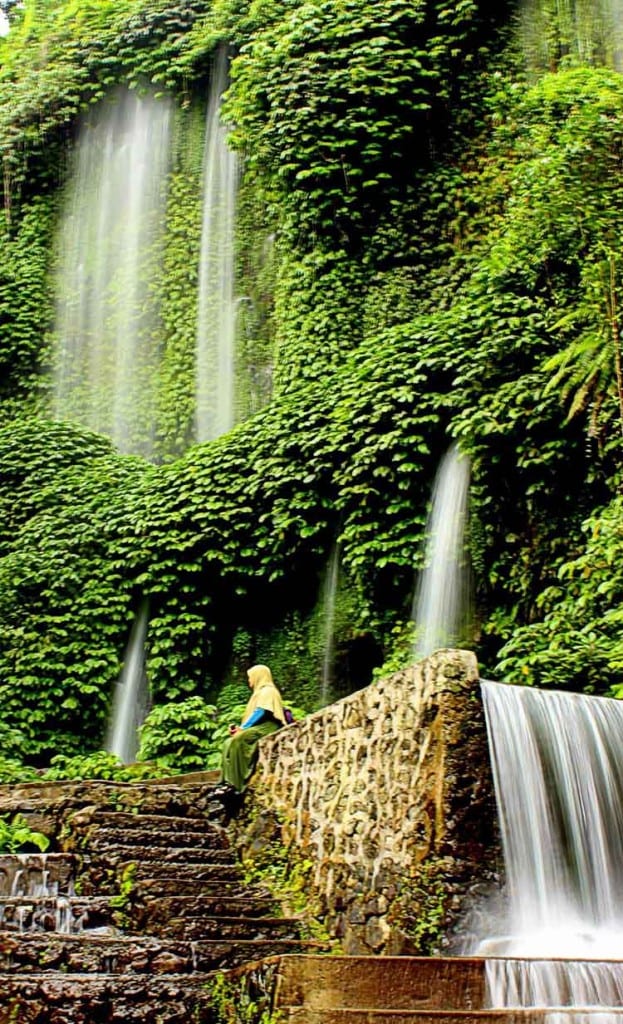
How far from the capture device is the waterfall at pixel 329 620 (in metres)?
15.5

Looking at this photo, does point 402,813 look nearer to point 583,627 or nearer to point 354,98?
point 583,627

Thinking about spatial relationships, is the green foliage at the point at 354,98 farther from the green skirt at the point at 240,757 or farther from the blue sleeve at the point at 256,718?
the green skirt at the point at 240,757

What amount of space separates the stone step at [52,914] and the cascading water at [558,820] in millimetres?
2675

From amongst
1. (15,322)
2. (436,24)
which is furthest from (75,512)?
(436,24)

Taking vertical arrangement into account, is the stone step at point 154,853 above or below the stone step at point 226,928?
above

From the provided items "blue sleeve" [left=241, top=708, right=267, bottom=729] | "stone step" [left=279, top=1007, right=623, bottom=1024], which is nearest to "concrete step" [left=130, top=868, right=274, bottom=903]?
"blue sleeve" [left=241, top=708, right=267, bottom=729]

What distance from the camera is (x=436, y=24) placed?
18844 millimetres

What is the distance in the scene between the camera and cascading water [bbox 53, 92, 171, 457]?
21.3 meters

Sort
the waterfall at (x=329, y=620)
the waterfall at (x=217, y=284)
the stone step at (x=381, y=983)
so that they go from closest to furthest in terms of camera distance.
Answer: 1. the stone step at (x=381, y=983)
2. the waterfall at (x=329, y=620)
3. the waterfall at (x=217, y=284)

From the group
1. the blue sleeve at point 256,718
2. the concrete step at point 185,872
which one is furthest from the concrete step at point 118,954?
the blue sleeve at point 256,718

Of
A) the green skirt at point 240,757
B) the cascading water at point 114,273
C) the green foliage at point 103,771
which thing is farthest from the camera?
the cascading water at point 114,273

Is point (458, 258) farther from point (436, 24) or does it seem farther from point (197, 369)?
point (197, 369)

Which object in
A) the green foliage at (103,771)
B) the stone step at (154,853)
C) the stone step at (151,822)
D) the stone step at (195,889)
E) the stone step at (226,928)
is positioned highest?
the green foliage at (103,771)

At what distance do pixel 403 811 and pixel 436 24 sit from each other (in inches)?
569
